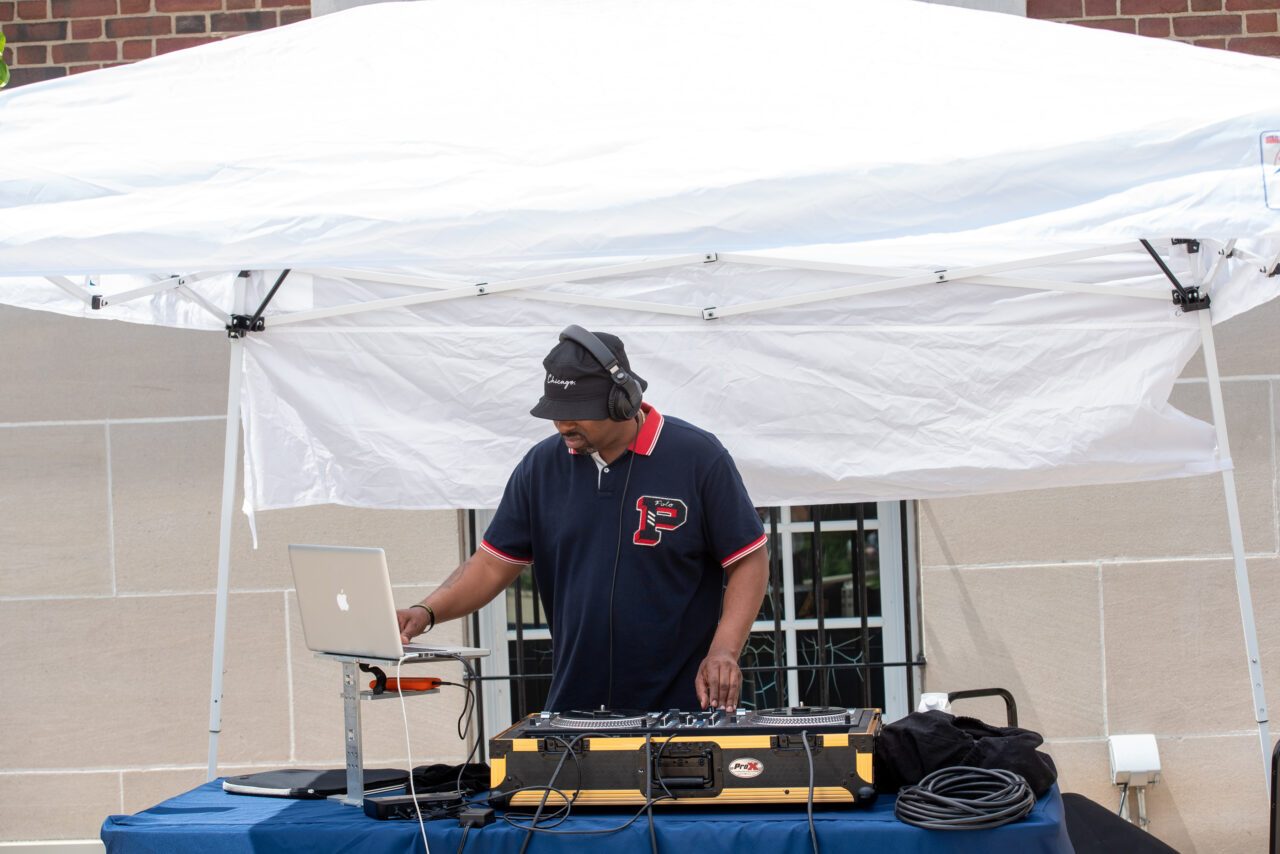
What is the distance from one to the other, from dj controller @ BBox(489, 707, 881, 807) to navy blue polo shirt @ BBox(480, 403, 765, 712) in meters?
0.54

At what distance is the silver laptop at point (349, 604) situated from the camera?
8.99 feet

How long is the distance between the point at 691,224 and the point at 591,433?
0.67 m

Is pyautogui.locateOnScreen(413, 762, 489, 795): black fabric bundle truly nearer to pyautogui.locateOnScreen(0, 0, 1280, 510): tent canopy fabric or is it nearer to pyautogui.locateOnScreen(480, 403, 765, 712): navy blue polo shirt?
pyautogui.locateOnScreen(480, 403, 765, 712): navy blue polo shirt

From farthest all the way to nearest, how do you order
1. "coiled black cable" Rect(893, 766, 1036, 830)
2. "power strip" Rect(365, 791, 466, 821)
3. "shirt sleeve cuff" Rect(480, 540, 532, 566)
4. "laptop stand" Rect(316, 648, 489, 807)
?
"shirt sleeve cuff" Rect(480, 540, 532, 566) → "laptop stand" Rect(316, 648, 489, 807) → "power strip" Rect(365, 791, 466, 821) → "coiled black cable" Rect(893, 766, 1036, 830)

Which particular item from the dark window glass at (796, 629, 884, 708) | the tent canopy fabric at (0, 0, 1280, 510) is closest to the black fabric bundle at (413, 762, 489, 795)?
the tent canopy fabric at (0, 0, 1280, 510)

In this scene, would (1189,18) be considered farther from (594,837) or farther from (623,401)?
(594,837)

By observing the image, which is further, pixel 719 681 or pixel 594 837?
pixel 719 681

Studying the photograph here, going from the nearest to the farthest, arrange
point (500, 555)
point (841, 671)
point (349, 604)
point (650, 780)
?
point (650, 780) < point (349, 604) < point (500, 555) < point (841, 671)

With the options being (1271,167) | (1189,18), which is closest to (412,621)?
(1271,167)

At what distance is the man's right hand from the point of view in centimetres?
313

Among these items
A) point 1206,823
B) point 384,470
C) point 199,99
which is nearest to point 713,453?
point 384,470

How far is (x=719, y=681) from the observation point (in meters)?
3.04

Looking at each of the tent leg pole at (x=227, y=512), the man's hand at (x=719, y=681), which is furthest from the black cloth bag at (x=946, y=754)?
the tent leg pole at (x=227, y=512)

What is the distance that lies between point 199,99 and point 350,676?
138 cm
